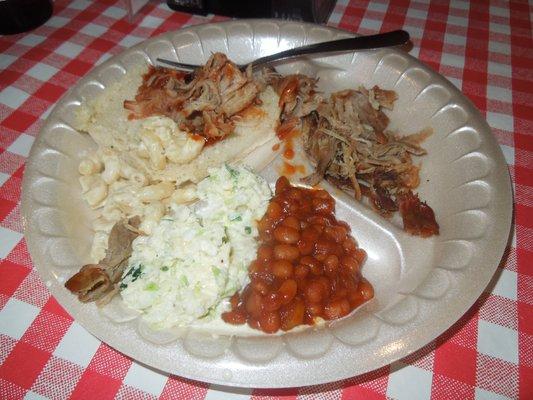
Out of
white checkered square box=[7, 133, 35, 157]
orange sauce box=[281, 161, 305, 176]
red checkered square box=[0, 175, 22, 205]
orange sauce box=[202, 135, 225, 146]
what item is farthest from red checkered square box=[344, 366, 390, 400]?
white checkered square box=[7, 133, 35, 157]

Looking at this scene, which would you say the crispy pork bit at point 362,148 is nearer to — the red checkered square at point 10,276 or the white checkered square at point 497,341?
the white checkered square at point 497,341

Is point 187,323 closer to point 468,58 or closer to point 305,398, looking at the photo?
point 305,398

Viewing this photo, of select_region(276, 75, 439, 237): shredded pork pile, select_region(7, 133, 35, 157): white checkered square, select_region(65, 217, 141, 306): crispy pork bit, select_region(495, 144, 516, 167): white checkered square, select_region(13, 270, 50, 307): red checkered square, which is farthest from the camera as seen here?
select_region(7, 133, 35, 157): white checkered square

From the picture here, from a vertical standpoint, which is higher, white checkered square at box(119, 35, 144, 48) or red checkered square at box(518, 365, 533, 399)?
white checkered square at box(119, 35, 144, 48)

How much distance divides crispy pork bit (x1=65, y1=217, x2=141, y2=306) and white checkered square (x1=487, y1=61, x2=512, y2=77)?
10.0 feet

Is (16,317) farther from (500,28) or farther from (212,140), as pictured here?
(500,28)

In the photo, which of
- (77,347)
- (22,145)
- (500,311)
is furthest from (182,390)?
(22,145)

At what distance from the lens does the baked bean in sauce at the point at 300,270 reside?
1.95 meters

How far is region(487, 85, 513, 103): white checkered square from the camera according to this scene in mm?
3152

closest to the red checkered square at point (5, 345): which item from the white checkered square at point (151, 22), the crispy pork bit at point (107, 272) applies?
the crispy pork bit at point (107, 272)

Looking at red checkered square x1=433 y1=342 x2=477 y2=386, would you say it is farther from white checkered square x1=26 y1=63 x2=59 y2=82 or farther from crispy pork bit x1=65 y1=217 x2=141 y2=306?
white checkered square x1=26 y1=63 x2=59 y2=82

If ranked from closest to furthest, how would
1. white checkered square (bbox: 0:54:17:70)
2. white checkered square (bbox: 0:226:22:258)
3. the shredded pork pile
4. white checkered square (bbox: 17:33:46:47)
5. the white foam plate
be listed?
the white foam plate → white checkered square (bbox: 0:226:22:258) → the shredded pork pile → white checkered square (bbox: 0:54:17:70) → white checkered square (bbox: 17:33:46:47)

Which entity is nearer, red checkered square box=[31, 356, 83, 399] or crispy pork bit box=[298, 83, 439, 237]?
red checkered square box=[31, 356, 83, 399]

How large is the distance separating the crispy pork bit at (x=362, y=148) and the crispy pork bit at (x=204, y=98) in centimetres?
32
